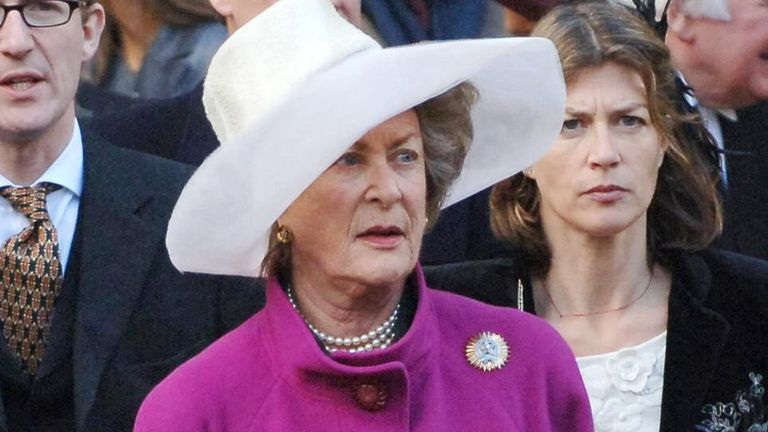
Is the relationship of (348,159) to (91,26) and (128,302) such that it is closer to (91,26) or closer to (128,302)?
(128,302)

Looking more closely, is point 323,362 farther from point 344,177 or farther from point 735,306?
point 735,306

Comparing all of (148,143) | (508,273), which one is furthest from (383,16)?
(508,273)

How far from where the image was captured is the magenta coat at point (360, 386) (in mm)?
3150

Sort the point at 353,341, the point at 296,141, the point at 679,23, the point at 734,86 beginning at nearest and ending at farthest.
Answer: the point at 296,141 < the point at 353,341 < the point at 679,23 < the point at 734,86

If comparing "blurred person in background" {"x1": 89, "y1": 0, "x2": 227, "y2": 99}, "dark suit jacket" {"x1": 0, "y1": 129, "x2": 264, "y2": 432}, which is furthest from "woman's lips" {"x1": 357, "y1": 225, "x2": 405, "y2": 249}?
"blurred person in background" {"x1": 89, "y1": 0, "x2": 227, "y2": 99}

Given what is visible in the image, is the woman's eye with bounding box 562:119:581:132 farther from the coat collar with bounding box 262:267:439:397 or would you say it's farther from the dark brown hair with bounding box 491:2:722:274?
the coat collar with bounding box 262:267:439:397

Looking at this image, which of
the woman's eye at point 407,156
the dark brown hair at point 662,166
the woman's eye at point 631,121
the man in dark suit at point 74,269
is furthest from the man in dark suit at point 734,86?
the woman's eye at point 407,156

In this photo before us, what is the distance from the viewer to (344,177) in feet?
10.4

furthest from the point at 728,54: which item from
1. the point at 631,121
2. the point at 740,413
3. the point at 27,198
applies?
the point at 27,198

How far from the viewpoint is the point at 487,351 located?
10.9 feet

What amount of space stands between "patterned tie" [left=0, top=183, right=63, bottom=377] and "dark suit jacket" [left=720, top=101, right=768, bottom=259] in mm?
1746

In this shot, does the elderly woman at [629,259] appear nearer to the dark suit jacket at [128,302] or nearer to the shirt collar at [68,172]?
the dark suit jacket at [128,302]

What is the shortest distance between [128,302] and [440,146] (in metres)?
1.04

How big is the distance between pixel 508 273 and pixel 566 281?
13cm
